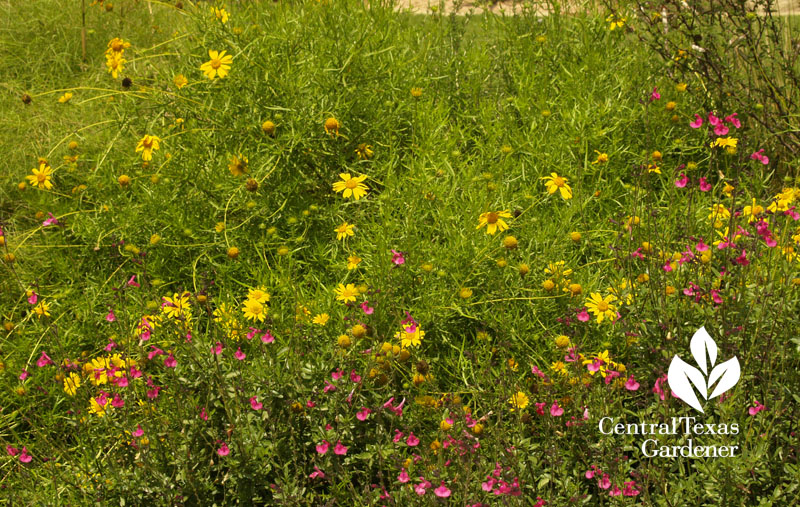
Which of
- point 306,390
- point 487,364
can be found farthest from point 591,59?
point 306,390

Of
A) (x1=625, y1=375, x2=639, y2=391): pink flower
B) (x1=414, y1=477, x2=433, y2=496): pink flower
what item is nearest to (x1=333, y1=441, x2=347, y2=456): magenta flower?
(x1=414, y1=477, x2=433, y2=496): pink flower

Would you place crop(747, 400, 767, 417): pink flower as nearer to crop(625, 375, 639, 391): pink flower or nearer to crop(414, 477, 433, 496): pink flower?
crop(625, 375, 639, 391): pink flower

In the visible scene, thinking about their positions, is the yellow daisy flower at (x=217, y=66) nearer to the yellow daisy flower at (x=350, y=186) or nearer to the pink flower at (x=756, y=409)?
the yellow daisy flower at (x=350, y=186)

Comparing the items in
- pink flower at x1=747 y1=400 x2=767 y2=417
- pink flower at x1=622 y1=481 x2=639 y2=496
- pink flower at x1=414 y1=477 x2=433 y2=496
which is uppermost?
pink flower at x1=747 y1=400 x2=767 y2=417

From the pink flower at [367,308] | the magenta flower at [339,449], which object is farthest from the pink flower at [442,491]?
the pink flower at [367,308]

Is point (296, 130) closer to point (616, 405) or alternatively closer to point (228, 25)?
point (228, 25)

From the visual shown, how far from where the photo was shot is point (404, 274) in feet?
8.04

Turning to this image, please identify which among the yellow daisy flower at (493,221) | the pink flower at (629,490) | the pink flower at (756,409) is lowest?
the pink flower at (629,490)

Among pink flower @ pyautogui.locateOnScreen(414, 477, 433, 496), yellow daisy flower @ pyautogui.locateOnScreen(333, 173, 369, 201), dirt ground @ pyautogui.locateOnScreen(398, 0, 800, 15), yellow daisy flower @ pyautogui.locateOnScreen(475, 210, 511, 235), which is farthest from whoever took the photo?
dirt ground @ pyautogui.locateOnScreen(398, 0, 800, 15)

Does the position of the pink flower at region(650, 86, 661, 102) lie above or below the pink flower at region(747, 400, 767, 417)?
above

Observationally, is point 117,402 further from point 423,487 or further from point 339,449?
point 423,487

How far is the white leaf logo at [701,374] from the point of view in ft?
6.28

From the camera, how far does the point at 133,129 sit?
367 cm

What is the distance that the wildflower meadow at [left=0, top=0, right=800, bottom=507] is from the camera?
193 cm
